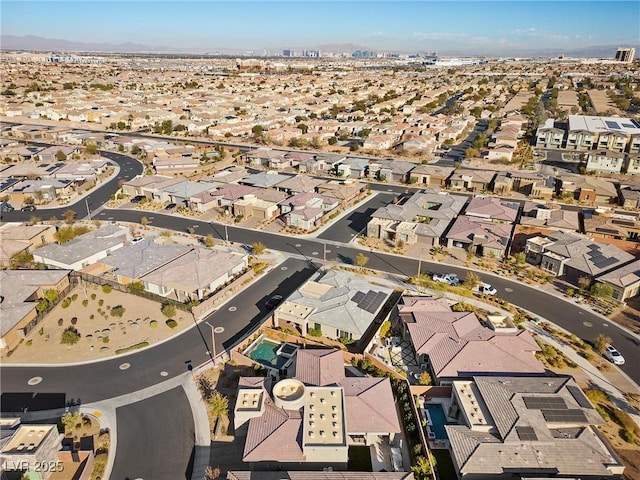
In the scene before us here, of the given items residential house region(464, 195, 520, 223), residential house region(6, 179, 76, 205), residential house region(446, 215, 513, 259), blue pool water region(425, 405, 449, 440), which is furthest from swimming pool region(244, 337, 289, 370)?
residential house region(6, 179, 76, 205)

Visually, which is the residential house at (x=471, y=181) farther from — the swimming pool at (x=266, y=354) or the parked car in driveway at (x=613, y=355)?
the swimming pool at (x=266, y=354)

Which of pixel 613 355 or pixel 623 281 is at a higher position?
pixel 623 281

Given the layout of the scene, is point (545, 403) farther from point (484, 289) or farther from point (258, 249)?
point (258, 249)

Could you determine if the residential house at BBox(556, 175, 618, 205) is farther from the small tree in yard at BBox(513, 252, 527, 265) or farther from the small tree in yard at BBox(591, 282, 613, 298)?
the small tree in yard at BBox(591, 282, 613, 298)

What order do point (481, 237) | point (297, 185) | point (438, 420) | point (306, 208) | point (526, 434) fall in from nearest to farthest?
point (526, 434) → point (438, 420) → point (481, 237) → point (306, 208) → point (297, 185)

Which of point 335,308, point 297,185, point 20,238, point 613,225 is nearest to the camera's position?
point 335,308

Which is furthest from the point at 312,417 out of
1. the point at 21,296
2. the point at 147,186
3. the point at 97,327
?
the point at 147,186

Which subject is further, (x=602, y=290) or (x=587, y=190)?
(x=587, y=190)

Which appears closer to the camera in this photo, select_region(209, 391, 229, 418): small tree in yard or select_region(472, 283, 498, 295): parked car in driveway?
select_region(209, 391, 229, 418): small tree in yard
